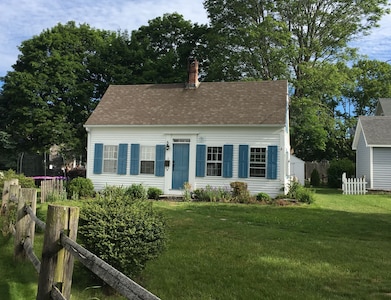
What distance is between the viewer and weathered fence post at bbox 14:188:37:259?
550cm

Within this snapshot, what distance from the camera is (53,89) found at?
2402 cm

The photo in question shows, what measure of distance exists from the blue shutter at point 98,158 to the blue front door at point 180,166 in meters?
3.32

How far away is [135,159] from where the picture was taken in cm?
1605

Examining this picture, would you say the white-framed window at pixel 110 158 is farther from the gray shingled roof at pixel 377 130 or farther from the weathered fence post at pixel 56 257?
the weathered fence post at pixel 56 257

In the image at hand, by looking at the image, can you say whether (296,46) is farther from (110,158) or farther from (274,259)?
(274,259)

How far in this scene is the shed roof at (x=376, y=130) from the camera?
1895cm

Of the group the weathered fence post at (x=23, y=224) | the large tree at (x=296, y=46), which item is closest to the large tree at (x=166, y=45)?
the large tree at (x=296, y=46)

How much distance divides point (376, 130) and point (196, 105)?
10271 mm

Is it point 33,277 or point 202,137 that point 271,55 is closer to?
point 202,137

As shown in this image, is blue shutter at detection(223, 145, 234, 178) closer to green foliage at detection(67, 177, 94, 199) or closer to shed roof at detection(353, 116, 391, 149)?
green foliage at detection(67, 177, 94, 199)

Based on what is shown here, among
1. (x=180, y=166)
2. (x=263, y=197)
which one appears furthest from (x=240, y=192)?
(x=180, y=166)

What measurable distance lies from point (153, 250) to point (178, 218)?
5219 mm

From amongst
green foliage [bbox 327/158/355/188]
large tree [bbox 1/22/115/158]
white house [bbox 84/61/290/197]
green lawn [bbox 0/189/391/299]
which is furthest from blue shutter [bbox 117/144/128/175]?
green foliage [bbox 327/158/355/188]

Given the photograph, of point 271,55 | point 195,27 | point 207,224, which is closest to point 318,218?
point 207,224
